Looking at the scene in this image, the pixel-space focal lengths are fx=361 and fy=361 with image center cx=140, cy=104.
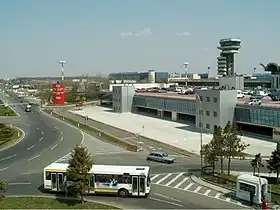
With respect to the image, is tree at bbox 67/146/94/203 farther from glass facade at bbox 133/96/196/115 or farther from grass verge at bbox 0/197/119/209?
glass facade at bbox 133/96/196/115

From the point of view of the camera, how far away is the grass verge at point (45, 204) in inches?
1002

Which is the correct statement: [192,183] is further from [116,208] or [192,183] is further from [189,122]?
[189,122]

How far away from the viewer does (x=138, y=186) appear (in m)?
28.0

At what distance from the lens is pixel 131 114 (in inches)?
3905

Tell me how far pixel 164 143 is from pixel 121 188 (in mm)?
26988

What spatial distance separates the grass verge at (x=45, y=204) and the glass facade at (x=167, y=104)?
5097 centimetres

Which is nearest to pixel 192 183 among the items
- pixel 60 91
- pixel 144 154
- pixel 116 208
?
pixel 116 208

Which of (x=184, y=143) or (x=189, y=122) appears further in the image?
(x=189, y=122)

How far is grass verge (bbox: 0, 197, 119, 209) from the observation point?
2545 cm

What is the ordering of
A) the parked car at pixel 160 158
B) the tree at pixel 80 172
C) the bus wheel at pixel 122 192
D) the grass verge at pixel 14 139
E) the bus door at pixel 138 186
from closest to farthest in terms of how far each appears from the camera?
the tree at pixel 80 172 < the bus door at pixel 138 186 < the bus wheel at pixel 122 192 < the parked car at pixel 160 158 < the grass verge at pixel 14 139

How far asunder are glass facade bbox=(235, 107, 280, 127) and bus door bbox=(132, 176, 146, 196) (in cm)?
3380

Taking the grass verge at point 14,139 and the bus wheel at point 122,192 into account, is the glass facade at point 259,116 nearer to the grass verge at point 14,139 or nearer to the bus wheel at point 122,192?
the bus wheel at point 122,192

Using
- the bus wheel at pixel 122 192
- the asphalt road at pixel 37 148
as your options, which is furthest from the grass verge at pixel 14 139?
the bus wheel at pixel 122 192

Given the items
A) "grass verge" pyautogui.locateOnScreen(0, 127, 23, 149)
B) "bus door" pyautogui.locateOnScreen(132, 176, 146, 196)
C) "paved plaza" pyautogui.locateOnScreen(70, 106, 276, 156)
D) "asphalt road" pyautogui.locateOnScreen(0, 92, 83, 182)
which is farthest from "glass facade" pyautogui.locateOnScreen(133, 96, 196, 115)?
"bus door" pyautogui.locateOnScreen(132, 176, 146, 196)
